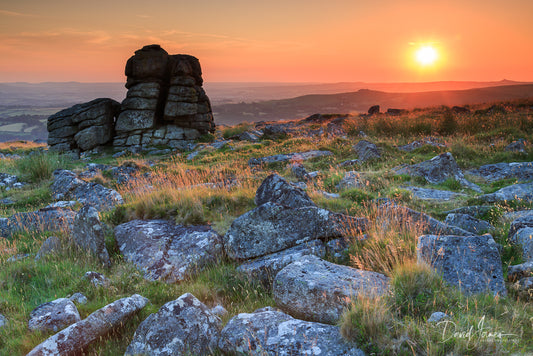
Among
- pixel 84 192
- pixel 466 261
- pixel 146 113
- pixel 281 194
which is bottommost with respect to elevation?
pixel 84 192

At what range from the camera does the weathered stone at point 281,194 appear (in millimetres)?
7572

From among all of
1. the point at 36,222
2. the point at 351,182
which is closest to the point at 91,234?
the point at 36,222

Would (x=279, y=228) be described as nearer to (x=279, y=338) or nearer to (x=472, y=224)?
(x=279, y=338)

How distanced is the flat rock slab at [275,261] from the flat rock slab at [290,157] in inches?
420

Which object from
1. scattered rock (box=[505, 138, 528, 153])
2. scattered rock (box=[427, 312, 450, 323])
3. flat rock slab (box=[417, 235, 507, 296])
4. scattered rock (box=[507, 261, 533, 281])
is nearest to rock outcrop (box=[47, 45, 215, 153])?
scattered rock (box=[505, 138, 528, 153])

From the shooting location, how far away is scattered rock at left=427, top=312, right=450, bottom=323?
3.56 m

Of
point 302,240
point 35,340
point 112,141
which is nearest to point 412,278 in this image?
point 302,240

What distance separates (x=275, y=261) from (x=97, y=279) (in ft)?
10.8

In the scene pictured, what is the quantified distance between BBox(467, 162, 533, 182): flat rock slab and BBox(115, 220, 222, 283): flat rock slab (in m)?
11.2

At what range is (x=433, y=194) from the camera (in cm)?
1038

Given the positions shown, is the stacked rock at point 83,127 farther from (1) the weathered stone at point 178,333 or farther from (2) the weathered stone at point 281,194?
(1) the weathered stone at point 178,333

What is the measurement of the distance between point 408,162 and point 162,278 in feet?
41.8

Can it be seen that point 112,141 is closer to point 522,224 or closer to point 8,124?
point 522,224

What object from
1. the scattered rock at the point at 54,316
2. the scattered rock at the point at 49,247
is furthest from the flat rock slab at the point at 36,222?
the scattered rock at the point at 54,316
